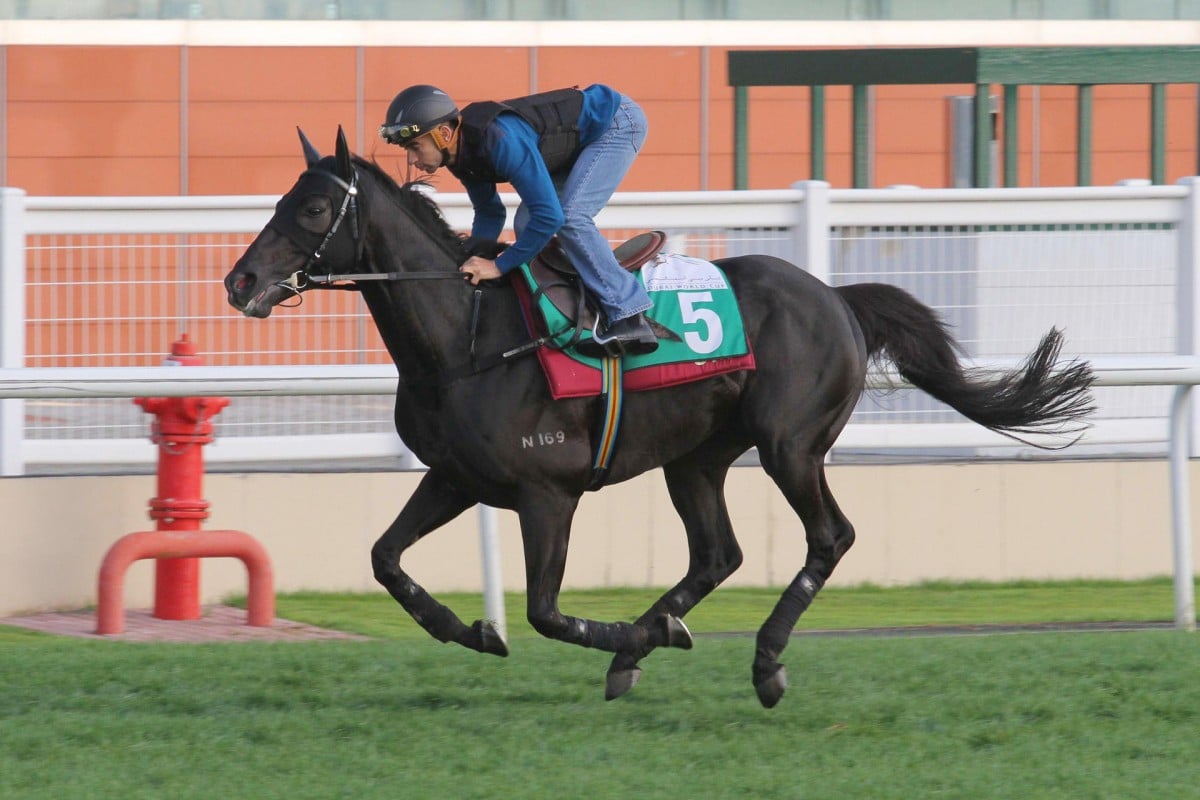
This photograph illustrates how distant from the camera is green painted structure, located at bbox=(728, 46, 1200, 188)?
10.9m

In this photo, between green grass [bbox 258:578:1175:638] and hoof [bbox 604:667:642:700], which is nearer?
hoof [bbox 604:667:642:700]

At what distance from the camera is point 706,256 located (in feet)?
27.8

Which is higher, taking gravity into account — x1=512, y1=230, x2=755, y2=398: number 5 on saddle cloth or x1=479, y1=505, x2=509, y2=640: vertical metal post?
x1=512, y1=230, x2=755, y2=398: number 5 on saddle cloth

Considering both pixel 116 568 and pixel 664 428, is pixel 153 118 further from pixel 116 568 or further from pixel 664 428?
pixel 664 428

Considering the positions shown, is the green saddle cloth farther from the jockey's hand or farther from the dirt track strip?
the dirt track strip

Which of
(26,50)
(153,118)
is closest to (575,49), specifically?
(153,118)

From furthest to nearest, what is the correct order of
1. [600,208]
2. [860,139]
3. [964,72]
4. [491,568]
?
[964,72] → [860,139] → [491,568] → [600,208]

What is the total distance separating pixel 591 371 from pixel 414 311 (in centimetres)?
54

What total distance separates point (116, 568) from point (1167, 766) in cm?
396

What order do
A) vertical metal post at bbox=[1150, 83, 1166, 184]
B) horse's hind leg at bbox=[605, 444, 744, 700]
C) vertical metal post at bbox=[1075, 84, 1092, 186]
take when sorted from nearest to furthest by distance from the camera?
horse's hind leg at bbox=[605, 444, 744, 700] < vertical metal post at bbox=[1075, 84, 1092, 186] < vertical metal post at bbox=[1150, 83, 1166, 184]

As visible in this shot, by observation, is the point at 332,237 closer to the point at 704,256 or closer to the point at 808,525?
the point at 808,525

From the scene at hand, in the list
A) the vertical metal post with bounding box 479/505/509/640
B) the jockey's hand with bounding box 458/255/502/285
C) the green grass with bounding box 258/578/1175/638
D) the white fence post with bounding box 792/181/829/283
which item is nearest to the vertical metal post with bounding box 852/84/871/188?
the white fence post with bounding box 792/181/829/283

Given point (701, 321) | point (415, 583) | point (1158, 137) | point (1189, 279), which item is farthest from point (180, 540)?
point (1158, 137)

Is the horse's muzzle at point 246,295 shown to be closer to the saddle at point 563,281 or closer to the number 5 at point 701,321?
the saddle at point 563,281
